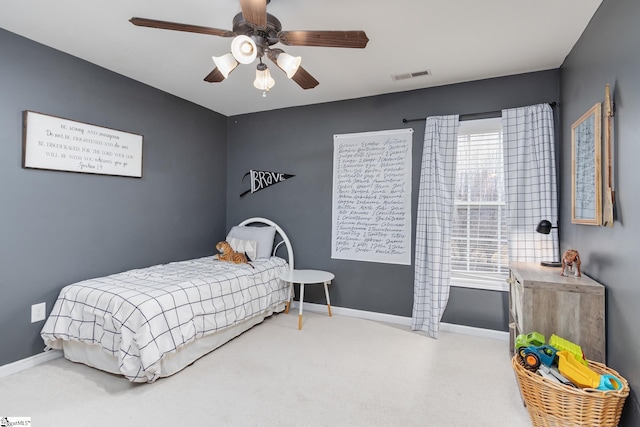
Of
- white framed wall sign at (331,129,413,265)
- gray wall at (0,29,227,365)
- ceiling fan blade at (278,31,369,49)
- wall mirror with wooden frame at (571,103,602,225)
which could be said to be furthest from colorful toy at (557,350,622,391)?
gray wall at (0,29,227,365)

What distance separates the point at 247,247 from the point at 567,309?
288cm

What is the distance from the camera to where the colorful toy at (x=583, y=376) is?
1.53m

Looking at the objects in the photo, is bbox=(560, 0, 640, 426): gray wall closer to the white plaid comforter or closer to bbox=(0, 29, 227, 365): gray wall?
the white plaid comforter

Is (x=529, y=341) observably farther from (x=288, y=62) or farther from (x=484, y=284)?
(x=288, y=62)

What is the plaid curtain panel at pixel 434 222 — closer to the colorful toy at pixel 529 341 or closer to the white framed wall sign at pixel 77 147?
the colorful toy at pixel 529 341

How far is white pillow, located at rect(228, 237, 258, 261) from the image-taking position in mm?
3666

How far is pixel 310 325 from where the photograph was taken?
331 centimetres

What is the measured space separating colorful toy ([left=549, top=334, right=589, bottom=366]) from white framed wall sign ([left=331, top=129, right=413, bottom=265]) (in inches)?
62.0

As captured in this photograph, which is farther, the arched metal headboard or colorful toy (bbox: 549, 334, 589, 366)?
the arched metal headboard

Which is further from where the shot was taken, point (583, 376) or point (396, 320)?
point (396, 320)

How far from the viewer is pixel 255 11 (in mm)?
1528

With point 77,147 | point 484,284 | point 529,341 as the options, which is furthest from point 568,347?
point 77,147

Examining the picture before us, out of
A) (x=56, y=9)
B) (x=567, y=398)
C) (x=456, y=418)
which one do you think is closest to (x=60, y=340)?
(x=56, y=9)

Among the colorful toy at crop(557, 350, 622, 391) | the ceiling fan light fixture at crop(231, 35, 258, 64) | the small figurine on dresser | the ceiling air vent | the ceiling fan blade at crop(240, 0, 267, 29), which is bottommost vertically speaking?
the colorful toy at crop(557, 350, 622, 391)
